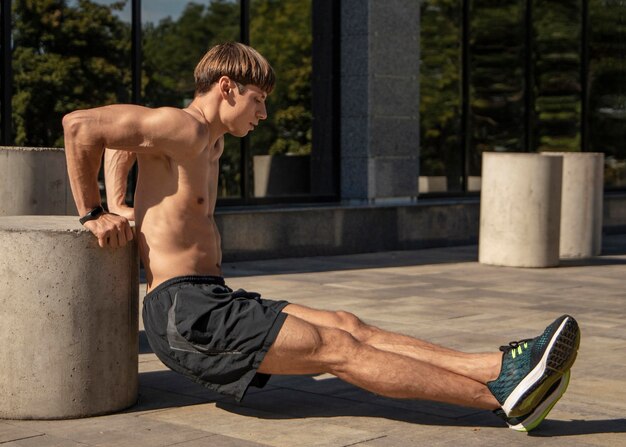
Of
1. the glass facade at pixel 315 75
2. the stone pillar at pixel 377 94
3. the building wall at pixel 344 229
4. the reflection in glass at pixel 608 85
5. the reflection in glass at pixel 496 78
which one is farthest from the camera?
the reflection in glass at pixel 608 85

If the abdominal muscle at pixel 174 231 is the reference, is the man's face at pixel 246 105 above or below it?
above

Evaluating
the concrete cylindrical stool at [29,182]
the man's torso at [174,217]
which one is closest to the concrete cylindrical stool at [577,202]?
the concrete cylindrical stool at [29,182]

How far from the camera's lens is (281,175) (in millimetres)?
15617

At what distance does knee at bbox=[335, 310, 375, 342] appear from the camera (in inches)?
227

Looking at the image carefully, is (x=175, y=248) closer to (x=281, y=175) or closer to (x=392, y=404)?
(x=392, y=404)

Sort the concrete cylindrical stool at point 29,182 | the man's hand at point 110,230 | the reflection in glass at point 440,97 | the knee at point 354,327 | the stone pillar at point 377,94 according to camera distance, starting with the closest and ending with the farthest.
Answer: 1. the man's hand at point 110,230
2. the knee at point 354,327
3. the concrete cylindrical stool at point 29,182
4. the stone pillar at point 377,94
5. the reflection in glass at point 440,97

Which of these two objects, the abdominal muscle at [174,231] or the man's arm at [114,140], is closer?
the man's arm at [114,140]

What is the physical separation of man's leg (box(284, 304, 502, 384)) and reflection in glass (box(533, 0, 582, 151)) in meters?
14.0

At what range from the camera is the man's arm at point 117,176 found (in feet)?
20.9

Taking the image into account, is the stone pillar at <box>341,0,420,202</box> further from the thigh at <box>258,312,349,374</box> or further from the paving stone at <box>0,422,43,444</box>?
the paving stone at <box>0,422,43,444</box>

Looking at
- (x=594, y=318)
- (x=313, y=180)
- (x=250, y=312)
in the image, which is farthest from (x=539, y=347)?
(x=313, y=180)

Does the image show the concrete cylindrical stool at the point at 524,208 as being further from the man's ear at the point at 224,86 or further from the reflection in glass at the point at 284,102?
the man's ear at the point at 224,86

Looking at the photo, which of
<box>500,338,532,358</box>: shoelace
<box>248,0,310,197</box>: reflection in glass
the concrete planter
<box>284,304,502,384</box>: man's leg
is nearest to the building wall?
the concrete planter

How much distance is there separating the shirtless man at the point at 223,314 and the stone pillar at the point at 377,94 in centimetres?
961
